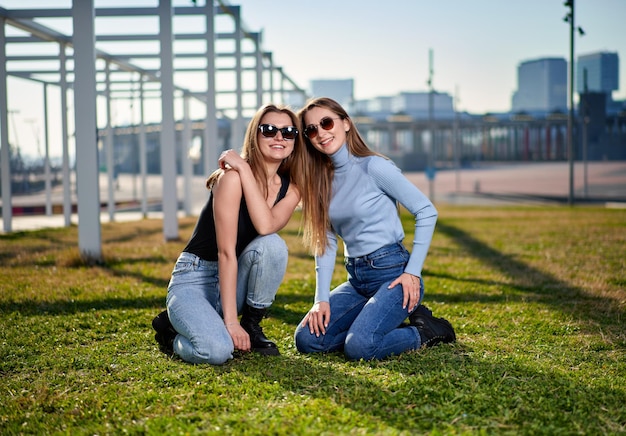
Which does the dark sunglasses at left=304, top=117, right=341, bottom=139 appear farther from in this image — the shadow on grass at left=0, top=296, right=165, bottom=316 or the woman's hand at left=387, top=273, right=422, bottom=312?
the shadow on grass at left=0, top=296, right=165, bottom=316

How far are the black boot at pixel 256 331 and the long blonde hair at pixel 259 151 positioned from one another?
26.3 inches

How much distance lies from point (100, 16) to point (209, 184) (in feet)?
23.1

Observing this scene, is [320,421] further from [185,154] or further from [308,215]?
[185,154]

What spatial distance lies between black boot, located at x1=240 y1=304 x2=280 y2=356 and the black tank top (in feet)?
1.13

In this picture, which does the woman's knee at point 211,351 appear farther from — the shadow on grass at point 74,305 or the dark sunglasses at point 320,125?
the shadow on grass at point 74,305

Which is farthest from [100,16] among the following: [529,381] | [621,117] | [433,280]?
[621,117]

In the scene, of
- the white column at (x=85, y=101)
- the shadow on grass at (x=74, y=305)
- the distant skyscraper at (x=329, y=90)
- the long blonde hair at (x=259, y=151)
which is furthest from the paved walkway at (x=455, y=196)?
the long blonde hair at (x=259, y=151)

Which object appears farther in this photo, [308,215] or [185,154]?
[185,154]

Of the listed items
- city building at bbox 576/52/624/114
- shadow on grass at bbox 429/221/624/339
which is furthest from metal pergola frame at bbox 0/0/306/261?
city building at bbox 576/52/624/114

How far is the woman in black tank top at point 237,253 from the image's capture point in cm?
398

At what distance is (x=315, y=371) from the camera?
3.78 m

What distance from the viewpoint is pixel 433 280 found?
7.18m

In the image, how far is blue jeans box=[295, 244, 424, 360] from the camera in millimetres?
3988

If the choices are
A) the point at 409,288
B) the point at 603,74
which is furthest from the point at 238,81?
the point at 603,74
